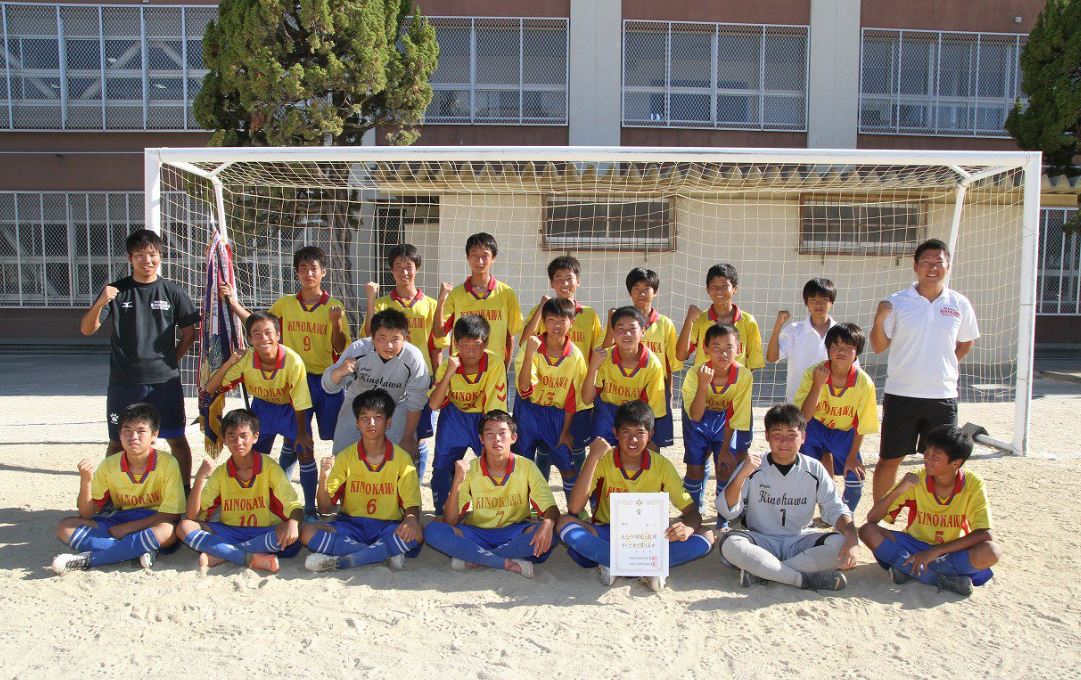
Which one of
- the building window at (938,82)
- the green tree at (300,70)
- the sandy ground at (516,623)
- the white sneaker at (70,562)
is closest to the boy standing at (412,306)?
the sandy ground at (516,623)

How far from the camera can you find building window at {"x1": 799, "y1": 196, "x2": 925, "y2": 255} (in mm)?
9430

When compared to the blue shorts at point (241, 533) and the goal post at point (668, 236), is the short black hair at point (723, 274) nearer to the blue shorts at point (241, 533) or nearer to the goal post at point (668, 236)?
the blue shorts at point (241, 533)

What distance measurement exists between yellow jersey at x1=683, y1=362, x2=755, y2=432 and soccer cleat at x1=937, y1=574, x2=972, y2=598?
1.09m

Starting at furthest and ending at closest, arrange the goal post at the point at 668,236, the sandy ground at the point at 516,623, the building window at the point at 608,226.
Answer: the building window at the point at 608,226 < the goal post at the point at 668,236 < the sandy ground at the point at 516,623

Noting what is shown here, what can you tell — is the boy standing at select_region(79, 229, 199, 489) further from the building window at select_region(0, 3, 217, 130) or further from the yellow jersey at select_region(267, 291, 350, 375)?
the building window at select_region(0, 3, 217, 130)

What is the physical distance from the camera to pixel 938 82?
11.4 metres

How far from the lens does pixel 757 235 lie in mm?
9672

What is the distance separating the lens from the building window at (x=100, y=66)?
11.6 metres

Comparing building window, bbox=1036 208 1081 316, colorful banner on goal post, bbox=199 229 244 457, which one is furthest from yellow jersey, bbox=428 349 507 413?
building window, bbox=1036 208 1081 316

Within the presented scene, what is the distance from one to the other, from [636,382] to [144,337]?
98.6 inches

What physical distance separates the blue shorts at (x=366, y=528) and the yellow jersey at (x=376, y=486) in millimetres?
33

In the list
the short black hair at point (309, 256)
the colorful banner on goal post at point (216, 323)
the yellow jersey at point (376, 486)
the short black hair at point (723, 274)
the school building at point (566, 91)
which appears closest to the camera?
the yellow jersey at point (376, 486)

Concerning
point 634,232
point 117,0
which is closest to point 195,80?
point 117,0

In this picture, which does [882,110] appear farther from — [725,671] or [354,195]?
[725,671]
